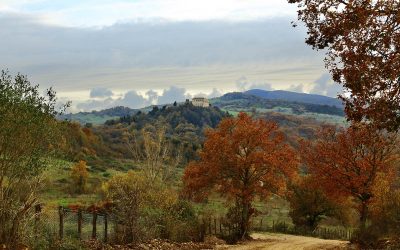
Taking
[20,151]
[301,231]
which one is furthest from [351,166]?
[20,151]

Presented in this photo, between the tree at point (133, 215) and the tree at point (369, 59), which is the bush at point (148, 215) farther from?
the tree at point (369, 59)

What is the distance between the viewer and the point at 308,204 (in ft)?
178

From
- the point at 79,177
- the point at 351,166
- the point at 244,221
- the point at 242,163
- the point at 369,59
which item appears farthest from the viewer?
the point at 79,177

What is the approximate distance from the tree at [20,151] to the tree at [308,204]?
130 feet

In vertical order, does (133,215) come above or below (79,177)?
above

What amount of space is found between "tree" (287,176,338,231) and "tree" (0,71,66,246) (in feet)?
130

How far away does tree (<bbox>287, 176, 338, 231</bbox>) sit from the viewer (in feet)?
176

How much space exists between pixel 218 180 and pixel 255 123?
588 centimetres

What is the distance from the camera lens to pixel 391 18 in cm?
1444

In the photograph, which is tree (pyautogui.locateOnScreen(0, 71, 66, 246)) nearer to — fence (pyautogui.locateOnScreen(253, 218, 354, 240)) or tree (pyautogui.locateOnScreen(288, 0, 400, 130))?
tree (pyautogui.locateOnScreen(288, 0, 400, 130))

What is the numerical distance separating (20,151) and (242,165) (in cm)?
2290

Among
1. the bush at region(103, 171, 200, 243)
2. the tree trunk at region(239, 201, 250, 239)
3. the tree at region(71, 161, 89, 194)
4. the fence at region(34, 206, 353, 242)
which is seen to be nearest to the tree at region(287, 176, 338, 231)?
the tree trunk at region(239, 201, 250, 239)

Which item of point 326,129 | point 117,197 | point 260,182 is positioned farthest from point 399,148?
point 117,197

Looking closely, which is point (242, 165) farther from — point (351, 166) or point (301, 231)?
point (301, 231)
